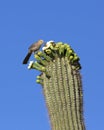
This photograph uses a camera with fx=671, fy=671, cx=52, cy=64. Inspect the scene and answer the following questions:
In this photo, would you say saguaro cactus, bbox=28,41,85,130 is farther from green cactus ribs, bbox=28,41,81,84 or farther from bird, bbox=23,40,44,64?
bird, bbox=23,40,44,64

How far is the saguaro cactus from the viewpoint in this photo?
46.6 ft

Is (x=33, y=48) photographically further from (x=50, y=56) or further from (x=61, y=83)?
(x=61, y=83)

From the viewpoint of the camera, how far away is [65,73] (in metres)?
14.6

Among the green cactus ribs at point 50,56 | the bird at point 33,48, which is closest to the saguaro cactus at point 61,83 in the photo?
the green cactus ribs at point 50,56

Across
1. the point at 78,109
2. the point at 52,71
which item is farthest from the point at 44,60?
the point at 78,109

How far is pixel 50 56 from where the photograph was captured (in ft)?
48.1

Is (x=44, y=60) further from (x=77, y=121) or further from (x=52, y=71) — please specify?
(x=77, y=121)

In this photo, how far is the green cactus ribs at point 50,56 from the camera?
14609 mm

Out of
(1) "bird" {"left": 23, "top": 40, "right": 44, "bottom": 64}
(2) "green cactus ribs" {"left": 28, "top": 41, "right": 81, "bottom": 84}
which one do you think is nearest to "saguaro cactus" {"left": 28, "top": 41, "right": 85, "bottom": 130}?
(2) "green cactus ribs" {"left": 28, "top": 41, "right": 81, "bottom": 84}

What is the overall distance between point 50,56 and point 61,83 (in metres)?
0.66

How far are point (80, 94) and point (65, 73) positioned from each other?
0.56m

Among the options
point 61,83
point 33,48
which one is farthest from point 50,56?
point 33,48

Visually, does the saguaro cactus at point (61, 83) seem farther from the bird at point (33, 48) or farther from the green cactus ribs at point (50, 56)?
the bird at point (33, 48)

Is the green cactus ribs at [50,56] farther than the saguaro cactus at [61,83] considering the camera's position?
Yes
